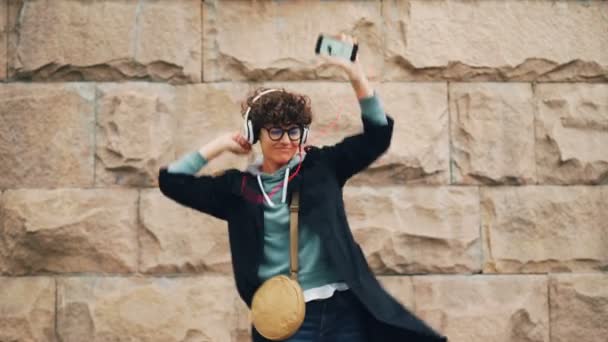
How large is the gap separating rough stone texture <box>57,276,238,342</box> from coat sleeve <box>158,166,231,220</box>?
1746 millimetres

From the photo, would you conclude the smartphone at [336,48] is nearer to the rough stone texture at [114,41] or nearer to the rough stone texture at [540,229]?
the rough stone texture at [114,41]

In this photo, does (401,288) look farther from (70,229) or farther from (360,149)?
(360,149)

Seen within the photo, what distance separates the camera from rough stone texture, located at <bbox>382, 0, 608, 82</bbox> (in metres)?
6.27

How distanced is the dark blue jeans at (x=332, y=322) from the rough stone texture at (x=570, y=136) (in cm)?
245

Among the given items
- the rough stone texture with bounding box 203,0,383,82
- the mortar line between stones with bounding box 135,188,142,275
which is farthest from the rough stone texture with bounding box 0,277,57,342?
the rough stone texture with bounding box 203,0,383,82

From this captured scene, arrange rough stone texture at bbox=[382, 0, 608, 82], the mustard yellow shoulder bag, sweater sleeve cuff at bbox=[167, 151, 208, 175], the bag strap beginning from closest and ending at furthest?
the mustard yellow shoulder bag → the bag strap → sweater sleeve cuff at bbox=[167, 151, 208, 175] → rough stone texture at bbox=[382, 0, 608, 82]

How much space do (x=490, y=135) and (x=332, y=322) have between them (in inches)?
95.8

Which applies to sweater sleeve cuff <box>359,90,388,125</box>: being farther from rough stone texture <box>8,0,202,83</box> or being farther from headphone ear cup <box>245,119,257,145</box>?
rough stone texture <box>8,0,202,83</box>

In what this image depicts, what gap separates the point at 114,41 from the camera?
6203mm

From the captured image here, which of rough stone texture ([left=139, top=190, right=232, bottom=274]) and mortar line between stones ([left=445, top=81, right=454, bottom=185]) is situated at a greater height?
mortar line between stones ([left=445, top=81, right=454, bottom=185])

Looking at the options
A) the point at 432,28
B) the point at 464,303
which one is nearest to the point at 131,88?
the point at 432,28

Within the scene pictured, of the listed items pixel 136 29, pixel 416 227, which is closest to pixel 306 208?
pixel 416 227

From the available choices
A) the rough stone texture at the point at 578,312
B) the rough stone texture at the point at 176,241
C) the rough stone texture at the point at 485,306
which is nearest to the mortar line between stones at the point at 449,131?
the rough stone texture at the point at 485,306

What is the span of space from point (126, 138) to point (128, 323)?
102cm
